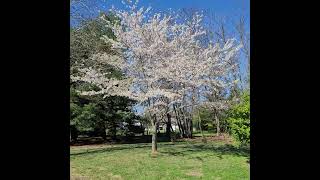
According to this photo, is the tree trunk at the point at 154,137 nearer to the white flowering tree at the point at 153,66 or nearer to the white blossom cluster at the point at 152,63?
the white flowering tree at the point at 153,66

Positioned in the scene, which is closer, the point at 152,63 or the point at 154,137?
the point at 154,137

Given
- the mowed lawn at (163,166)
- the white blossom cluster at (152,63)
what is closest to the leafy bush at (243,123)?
the mowed lawn at (163,166)

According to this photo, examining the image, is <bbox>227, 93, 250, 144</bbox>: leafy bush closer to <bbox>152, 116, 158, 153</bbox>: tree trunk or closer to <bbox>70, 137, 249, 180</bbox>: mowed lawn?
<bbox>70, 137, 249, 180</bbox>: mowed lawn

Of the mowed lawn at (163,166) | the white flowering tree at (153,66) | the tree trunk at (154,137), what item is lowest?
the mowed lawn at (163,166)

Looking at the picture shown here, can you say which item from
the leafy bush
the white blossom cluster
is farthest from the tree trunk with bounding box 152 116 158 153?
the leafy bush

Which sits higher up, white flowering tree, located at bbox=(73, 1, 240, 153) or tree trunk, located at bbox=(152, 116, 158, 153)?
white flowering tree, located at bbox=(73, 1, 240, 153)

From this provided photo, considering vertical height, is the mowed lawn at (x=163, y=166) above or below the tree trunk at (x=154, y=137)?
below

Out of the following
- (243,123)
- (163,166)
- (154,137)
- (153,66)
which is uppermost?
(153,66)

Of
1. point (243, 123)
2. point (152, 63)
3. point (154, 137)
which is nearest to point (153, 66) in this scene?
point (152, 63)

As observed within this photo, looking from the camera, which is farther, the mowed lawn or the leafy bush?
the leafy bush

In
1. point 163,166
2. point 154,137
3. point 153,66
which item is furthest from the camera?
point 153,66

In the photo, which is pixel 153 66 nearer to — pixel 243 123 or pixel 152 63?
pixel 152 63
